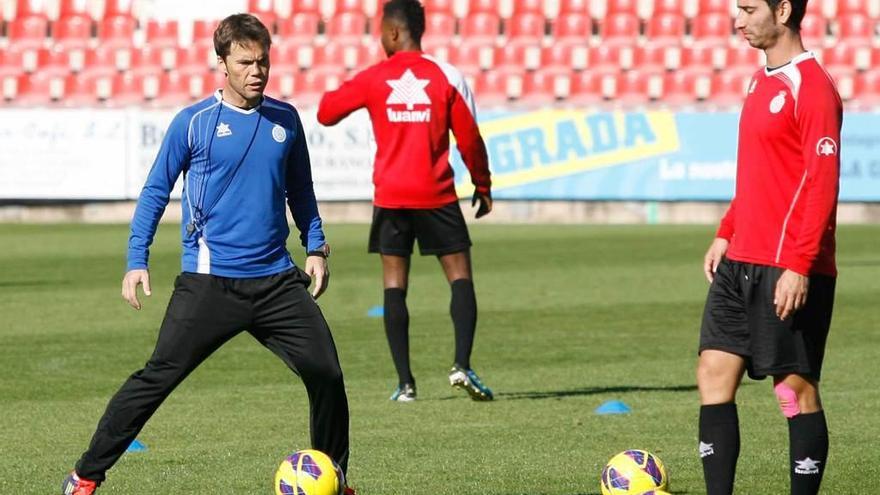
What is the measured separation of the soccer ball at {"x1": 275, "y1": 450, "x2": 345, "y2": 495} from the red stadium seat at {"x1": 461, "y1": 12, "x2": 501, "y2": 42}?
22858mm

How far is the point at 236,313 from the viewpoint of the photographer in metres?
6.04

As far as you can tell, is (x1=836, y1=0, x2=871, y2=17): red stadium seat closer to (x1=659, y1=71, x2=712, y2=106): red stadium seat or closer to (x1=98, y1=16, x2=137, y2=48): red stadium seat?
(x1=659, y1=71, x2=712, y2=106): red stadium seat

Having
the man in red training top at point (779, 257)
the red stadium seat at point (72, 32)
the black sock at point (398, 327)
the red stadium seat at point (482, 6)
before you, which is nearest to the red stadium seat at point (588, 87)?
the red stadium seat at point (482, 6)

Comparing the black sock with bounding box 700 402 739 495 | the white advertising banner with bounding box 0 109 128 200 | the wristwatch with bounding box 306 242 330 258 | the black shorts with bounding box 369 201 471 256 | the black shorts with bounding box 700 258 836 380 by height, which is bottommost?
the white advertising banner with bounding box 0 109 128 200

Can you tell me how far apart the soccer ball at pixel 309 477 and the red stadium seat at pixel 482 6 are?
23.4 metres

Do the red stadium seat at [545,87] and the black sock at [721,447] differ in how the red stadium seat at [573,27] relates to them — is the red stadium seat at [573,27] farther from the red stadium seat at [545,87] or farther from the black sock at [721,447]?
the black sock at [721,447]

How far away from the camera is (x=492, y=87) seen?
2722cm

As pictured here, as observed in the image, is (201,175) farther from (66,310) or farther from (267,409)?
(66,310)

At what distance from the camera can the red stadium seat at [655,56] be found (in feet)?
91.4

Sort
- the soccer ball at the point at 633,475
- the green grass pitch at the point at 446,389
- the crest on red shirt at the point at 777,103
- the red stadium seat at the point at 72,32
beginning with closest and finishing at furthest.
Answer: the crest on red shirt at the point at 777,103 → the soccer ball at the point at 633,475 → the green grass pitch at the point at 446,389 → the red stadium seat at the point at 72,32

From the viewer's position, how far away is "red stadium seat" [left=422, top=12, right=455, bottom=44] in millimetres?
28480

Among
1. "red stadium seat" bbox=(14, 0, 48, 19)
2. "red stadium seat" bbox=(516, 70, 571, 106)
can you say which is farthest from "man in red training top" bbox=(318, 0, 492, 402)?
"red stadium seat" bbox=(14, 0, 48, 19)

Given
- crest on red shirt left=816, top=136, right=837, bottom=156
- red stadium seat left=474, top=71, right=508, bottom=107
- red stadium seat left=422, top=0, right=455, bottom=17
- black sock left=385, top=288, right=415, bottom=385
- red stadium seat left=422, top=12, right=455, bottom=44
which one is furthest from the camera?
red stadium seat left=422, top=0, right=455, bottom=17

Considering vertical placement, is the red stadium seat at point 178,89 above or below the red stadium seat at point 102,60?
below
